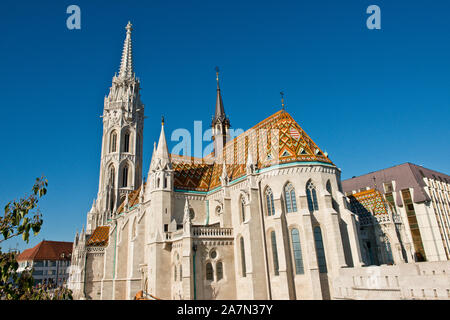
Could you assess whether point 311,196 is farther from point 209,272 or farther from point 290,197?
point 209,272

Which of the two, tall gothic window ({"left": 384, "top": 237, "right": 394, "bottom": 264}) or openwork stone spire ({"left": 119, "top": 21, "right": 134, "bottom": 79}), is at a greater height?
openwork stone spire ({"left": 119, "top": 21, "right": 134, "bottom": 79})

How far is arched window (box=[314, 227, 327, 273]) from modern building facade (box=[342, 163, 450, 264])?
49.4ft

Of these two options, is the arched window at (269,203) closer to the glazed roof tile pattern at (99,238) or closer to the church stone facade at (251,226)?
the church stone facade at (251,226)

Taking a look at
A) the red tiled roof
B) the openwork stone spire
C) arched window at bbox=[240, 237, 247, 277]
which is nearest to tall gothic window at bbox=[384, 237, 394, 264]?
arched window at bbox=[240, 237, 247, 277]

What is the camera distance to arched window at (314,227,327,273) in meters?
25.4

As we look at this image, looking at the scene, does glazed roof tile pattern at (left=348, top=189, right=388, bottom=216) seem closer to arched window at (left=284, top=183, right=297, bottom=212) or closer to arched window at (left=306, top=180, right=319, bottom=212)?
arched window at (left=306, top=180, right=319, bottom=212)

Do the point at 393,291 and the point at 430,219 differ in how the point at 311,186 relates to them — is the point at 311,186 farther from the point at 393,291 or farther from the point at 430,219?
the point at 430,219

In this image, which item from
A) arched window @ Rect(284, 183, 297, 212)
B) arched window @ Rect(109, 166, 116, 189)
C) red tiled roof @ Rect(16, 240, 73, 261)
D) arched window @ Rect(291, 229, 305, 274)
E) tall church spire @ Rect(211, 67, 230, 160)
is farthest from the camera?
red tiled roof @ Rect(16, 240, 73, 261)

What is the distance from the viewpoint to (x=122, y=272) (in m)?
41.8

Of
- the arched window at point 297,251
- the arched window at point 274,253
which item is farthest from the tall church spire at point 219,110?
the arched window at point 297,251

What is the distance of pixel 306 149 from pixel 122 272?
1167 inches

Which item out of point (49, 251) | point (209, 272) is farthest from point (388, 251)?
point (49, 251)
